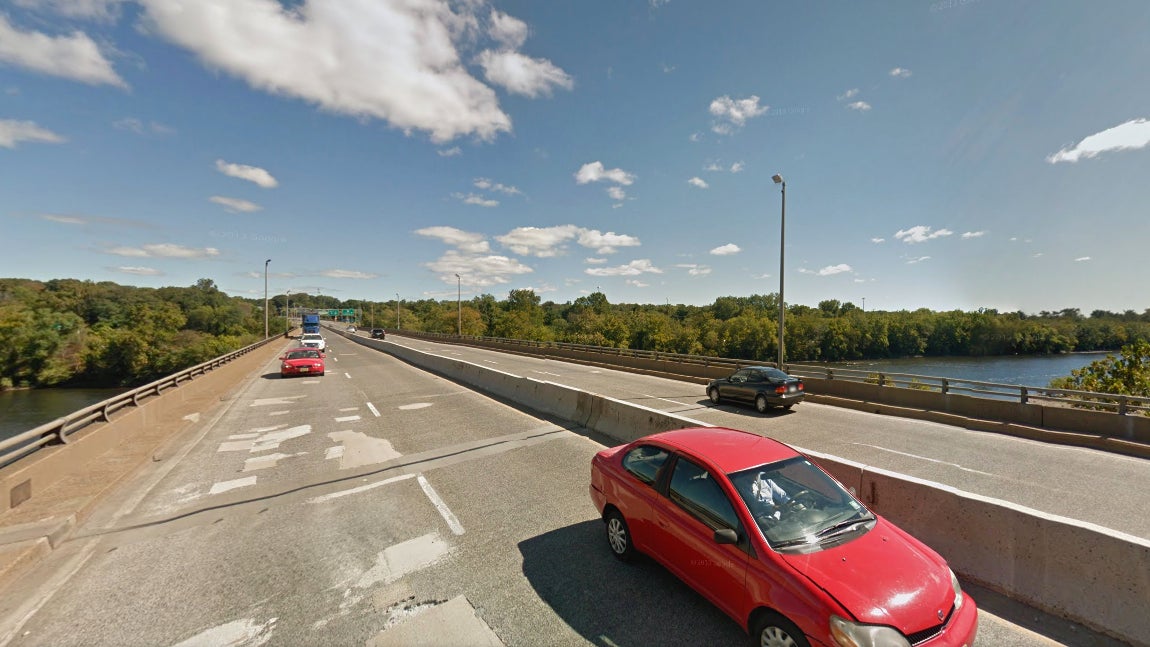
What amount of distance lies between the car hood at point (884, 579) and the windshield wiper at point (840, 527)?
0.10m

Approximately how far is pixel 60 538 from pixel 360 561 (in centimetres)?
385

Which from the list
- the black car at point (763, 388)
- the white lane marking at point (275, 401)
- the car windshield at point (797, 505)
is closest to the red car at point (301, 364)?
the white lane marking at point (275, 401)

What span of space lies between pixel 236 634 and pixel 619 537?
338 centimetres

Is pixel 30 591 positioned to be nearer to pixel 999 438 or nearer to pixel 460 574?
pixel 460 574

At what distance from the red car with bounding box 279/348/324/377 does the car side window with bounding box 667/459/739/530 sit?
22.0 m

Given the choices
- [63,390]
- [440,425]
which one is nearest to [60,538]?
[440,425]

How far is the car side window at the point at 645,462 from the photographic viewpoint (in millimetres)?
4324

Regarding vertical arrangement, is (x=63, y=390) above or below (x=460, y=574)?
below

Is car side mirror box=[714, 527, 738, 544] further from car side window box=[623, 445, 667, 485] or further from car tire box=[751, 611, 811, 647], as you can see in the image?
car side window box=[623, 445, 667, 485]

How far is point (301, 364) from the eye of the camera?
21.0 m

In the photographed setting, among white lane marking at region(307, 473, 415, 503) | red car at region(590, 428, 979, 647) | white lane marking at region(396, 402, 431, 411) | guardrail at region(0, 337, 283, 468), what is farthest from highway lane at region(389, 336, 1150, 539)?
guardrail at region(0, 337, 283, 468)

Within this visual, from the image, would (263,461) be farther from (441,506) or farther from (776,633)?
(776,633)

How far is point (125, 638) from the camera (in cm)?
349

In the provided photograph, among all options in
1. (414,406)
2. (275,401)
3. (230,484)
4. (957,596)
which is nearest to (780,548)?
(957,596)
